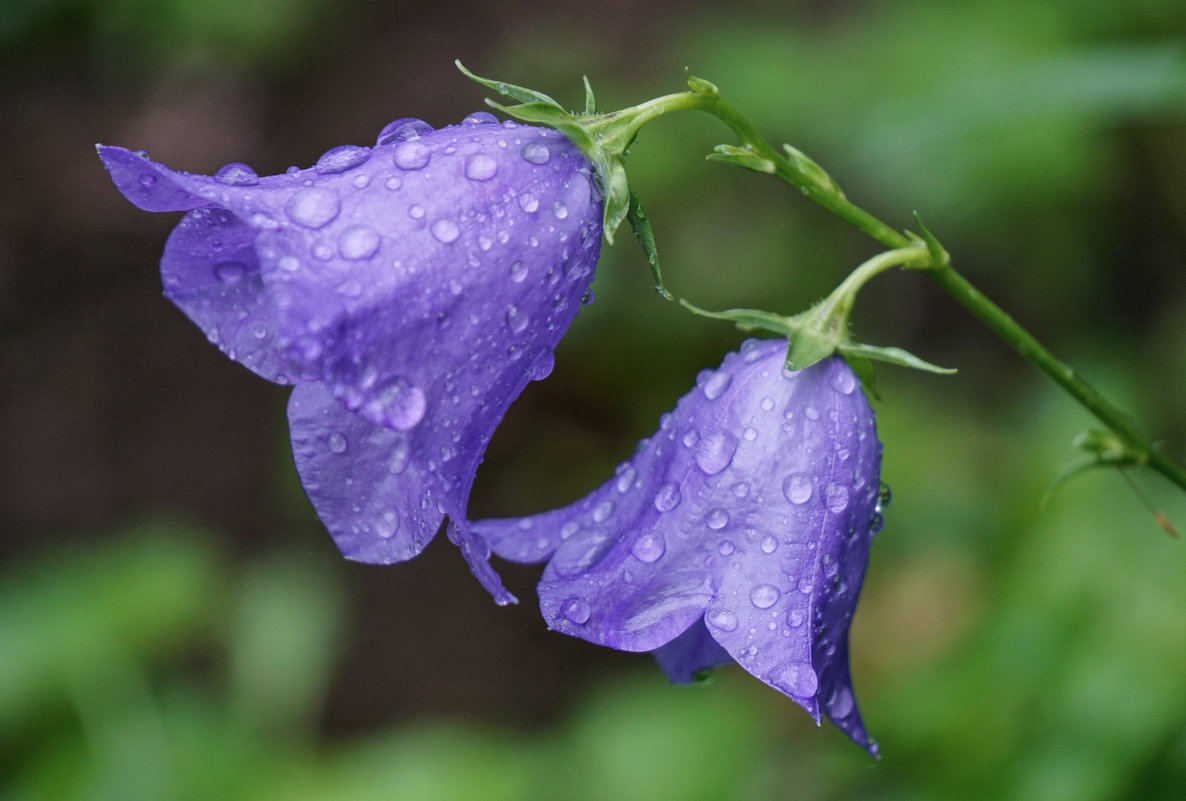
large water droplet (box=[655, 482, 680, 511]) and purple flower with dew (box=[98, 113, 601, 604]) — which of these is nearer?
purple flower with dew (box=[98, 113, 601, 604])

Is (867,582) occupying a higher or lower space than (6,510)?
higher

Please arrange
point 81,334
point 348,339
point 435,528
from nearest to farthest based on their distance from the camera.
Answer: point 348,339
point 435,528
point 81,334

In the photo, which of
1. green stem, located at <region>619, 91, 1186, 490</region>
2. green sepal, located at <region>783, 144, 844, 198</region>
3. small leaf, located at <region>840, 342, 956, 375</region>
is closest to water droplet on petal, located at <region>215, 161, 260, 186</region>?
green stem, located at <region>619, 91, 1186, 490</region>

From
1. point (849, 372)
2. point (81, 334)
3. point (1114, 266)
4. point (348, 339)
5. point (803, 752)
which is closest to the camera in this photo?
point (348, 339)

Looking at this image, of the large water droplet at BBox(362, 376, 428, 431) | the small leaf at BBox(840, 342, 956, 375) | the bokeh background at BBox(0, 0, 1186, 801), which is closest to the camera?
the large water droplet at BBox(362, 376, 428, 431)

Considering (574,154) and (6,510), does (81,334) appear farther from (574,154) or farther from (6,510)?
(574,154)

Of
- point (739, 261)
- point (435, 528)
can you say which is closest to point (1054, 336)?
point (739, 261)

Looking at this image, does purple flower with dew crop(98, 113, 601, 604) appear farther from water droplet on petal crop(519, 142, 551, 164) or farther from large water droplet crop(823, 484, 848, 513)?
large water droplet crop(823, 484, 848, 513)
